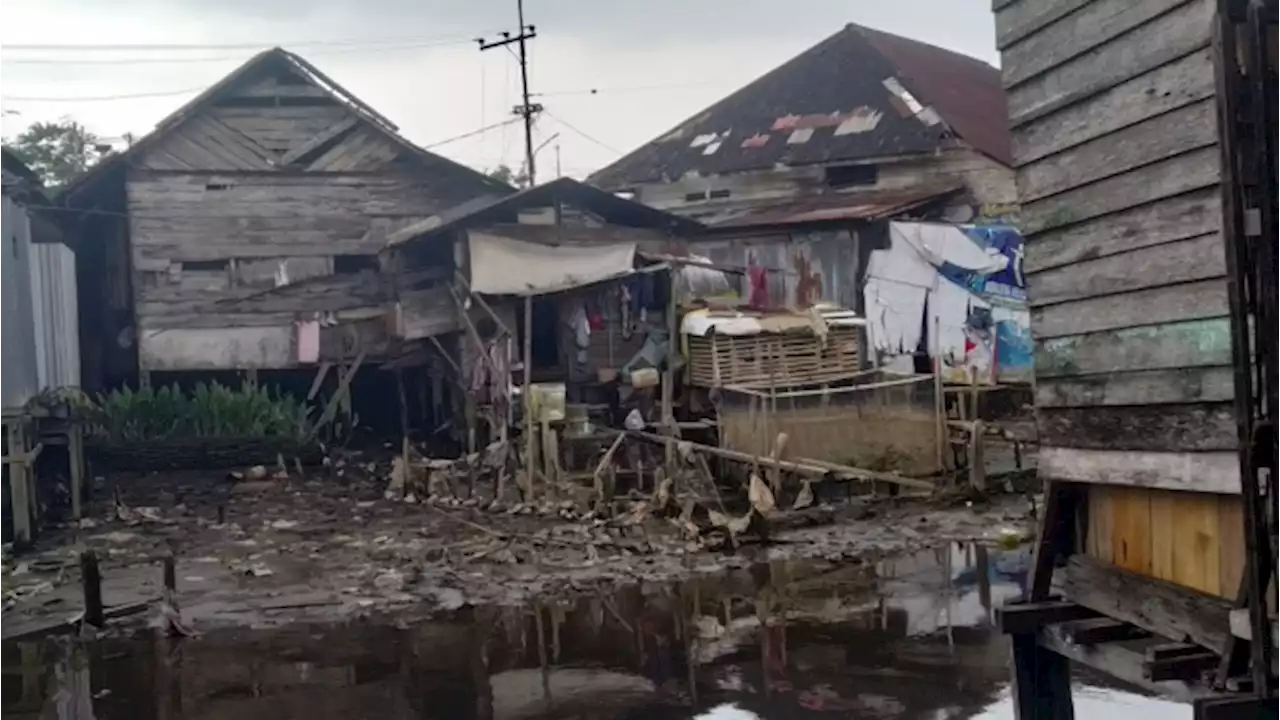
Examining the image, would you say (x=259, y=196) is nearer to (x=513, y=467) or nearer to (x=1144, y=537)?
(x=513, y=467)

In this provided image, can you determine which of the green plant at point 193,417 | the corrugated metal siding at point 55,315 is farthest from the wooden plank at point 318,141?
the green plant at point 193,417

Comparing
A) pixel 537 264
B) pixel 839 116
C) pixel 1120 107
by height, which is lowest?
pixel 1120 107

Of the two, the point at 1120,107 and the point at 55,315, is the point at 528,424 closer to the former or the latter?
the point at 55,315

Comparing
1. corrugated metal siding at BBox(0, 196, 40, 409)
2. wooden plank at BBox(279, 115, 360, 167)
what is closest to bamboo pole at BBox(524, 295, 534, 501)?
corrugated metal siding at BBox(0, 196, 40, 409)

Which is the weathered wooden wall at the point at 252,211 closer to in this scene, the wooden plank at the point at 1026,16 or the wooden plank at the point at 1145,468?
the wooden plank at the point at 1026,16

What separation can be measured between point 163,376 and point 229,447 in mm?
4460

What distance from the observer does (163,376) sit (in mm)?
24141

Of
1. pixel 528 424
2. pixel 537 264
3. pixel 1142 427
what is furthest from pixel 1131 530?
pixel 537 264

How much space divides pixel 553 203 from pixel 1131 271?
17.5 metres

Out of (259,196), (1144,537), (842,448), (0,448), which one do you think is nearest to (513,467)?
(842,448)

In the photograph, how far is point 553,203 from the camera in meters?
22.0

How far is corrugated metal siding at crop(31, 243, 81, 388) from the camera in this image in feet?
61.3

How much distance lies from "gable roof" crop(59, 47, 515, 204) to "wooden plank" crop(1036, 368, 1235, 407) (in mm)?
20003

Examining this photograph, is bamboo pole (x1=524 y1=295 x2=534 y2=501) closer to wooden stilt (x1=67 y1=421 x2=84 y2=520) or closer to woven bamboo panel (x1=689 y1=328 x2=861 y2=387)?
woven bamboo panel (x1=689 y1=328 x2=861 y2=387)
